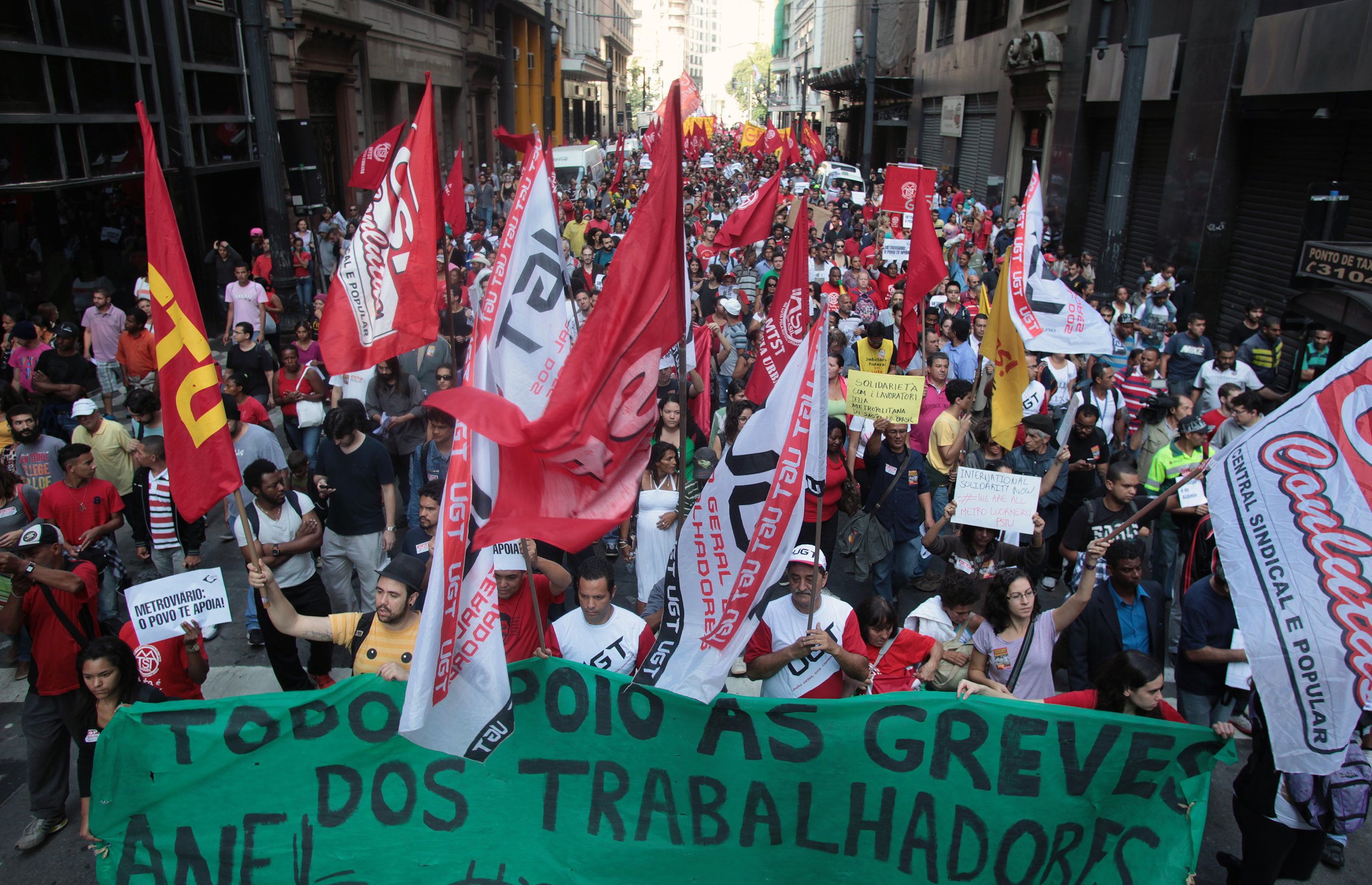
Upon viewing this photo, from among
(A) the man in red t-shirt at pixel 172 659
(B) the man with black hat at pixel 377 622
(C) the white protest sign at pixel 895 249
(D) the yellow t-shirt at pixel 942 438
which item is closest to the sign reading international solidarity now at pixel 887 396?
(D) the yellow t-shirt at pixel 942 438

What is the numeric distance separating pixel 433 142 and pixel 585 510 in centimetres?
313

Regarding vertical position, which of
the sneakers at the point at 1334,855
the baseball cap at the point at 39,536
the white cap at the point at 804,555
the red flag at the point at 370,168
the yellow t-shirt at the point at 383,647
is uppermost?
the red flag at the point at 370,168

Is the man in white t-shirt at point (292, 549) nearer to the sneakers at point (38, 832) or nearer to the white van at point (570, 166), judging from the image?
the sneakers at point (38, 832)

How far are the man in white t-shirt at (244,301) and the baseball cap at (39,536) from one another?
6.87 meters

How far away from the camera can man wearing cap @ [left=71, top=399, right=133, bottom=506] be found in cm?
664

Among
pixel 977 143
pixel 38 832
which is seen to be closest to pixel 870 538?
pixel 38 832

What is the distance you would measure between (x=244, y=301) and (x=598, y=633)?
8688 mm

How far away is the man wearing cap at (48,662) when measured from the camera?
14.1 feet

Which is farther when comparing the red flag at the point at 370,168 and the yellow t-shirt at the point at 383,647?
the red flag at the point at 370,168

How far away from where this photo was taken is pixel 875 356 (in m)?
9.20

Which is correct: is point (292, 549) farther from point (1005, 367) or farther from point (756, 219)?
point (756, 219)

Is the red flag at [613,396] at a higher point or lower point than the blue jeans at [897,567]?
higher

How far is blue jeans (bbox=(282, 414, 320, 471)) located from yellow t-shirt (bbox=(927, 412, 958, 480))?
16.6 feet

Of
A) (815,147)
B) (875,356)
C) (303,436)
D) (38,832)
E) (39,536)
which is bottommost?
(38,832)
